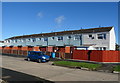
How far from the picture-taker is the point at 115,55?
83.0ft

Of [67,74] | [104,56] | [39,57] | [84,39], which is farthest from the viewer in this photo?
[84,39]

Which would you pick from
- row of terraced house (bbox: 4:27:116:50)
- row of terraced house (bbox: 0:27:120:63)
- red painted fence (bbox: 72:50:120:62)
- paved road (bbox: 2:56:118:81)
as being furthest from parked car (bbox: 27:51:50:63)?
row of terraced house (bbox: 4:27:116:50)

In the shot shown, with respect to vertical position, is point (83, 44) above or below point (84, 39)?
below

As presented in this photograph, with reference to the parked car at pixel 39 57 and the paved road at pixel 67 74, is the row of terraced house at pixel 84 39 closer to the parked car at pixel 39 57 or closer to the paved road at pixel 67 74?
the parked car at pixel 39 57

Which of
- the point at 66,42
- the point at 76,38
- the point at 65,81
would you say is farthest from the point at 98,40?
the point at 65,81

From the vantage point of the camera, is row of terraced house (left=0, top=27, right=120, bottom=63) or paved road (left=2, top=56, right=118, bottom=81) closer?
paved road (left=2, top=56, right=118, bottom=81)

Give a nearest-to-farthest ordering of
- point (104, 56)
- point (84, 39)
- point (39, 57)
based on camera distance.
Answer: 1. point (104, 56)
2. point (39, 57)
3. point (84, 39)

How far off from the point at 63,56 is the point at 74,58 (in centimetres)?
265

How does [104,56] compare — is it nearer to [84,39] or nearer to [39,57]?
[39,57]

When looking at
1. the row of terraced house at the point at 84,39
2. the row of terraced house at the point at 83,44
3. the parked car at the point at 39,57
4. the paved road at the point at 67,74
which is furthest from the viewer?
the row of terraced house at the point at 84,39

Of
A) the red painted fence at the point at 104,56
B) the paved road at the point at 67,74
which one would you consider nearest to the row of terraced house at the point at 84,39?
the red painted fence at the point at 104,56

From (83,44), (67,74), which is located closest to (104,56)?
(67,74)

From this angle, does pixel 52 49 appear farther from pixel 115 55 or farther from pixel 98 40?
pixel 115 55

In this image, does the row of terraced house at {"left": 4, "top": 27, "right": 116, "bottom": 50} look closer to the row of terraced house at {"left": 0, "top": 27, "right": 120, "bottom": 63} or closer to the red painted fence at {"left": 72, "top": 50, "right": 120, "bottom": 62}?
the row of terraced house at {"left": 0, "top": 27, "right": 120, "bottom": 63}
